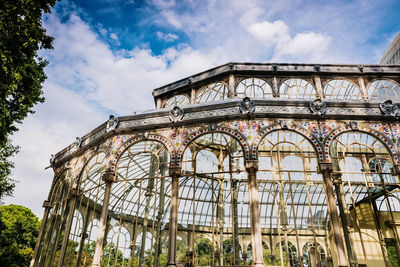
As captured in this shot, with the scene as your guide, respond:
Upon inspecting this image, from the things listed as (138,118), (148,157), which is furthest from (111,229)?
(138,118)

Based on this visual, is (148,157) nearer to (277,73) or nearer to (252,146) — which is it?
(252,146)

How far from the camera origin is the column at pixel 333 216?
12656 millimetres

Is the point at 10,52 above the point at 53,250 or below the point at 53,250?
above

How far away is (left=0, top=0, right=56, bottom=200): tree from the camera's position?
483 inches

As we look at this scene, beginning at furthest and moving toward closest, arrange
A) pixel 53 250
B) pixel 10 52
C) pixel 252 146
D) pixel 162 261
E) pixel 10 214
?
pixel 10 214 → pixel 162 261 → pixel 53 250 → pixel 252 146 → pixel 10 52

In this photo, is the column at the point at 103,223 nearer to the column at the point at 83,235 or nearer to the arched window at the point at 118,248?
the column at the point at 83,235

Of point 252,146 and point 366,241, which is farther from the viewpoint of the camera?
point 366,241

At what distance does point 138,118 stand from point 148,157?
174 inches

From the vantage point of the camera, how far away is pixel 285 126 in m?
15.4

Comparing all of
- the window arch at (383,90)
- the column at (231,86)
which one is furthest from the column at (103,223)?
the window arch at (383,90)

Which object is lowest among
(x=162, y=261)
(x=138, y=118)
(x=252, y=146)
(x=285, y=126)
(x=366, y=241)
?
(x=162, y=261)

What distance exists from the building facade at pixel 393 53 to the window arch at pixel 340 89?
37662 mm

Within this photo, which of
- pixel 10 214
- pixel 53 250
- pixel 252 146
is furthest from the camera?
pixel 10 214

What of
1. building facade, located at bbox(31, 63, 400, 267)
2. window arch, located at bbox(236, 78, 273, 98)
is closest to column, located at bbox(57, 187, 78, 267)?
building facade, located at bbox(31, 63, 400, 267)
